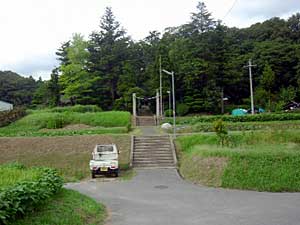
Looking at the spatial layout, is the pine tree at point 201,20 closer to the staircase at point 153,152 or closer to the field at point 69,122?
the field at point 69,122

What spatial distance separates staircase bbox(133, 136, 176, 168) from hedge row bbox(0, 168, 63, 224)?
909 cm

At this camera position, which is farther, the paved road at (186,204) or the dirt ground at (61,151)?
the dirt ground at (61,151)

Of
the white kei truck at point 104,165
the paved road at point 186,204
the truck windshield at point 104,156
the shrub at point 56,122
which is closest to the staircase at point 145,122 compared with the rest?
the shrub at point 56,122

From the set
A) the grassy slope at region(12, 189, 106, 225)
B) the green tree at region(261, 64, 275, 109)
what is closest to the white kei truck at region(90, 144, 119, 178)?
the grassy slope at region(12, 189, 106, 225)

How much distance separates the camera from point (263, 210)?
7.78 m

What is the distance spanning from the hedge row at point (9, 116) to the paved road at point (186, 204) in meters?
19.4

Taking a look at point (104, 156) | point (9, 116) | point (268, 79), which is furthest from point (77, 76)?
point (104, 156)

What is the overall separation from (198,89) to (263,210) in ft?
106

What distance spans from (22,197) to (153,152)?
487 inches

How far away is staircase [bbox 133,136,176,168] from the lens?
1618 centimetres

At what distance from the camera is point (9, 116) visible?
100 ft

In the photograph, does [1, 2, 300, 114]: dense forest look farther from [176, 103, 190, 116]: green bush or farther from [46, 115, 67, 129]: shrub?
[46, 115, 67, 129]: shrub

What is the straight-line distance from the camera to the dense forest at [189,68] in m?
38.9

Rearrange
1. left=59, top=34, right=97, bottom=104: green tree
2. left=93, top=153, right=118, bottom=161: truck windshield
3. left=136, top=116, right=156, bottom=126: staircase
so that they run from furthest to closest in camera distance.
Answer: left=59, top=34, right=97, bottom=104: green tree < left=136, top=116, right=156, bottom=126: staircase < left=93, top=153, right=118, bottom=161: truck windshield
